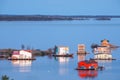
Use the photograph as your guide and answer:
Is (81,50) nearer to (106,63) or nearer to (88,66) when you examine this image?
(106,63)

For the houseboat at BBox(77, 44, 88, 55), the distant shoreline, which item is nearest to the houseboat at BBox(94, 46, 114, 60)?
the houseboat at BBox(77, 44, 88, 55)

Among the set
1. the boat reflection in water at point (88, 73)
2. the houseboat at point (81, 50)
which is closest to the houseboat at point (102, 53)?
the houseboat at point (81, 50)

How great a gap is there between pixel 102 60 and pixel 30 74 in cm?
996

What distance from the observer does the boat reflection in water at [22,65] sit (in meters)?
35.2

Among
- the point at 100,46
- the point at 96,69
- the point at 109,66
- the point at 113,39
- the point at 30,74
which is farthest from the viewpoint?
the point at 113,39

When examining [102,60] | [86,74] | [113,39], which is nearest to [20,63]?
[102,60]

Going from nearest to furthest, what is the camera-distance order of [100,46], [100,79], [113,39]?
1. [100,79]
2. [100,46]
3. [113,39]

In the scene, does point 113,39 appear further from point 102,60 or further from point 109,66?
point 109,66

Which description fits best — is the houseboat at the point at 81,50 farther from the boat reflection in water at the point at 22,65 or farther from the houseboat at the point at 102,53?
the boat reflection in water at the point at 22,65

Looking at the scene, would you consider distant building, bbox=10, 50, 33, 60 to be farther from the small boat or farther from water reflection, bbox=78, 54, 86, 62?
the small boat

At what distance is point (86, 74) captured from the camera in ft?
108

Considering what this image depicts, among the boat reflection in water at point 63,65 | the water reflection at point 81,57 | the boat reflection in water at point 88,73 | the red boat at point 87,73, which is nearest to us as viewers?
the boat reflection in water at point 88,73

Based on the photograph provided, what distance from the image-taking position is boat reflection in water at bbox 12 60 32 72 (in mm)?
35250

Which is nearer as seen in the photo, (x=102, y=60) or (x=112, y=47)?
(x=102, y=60)
